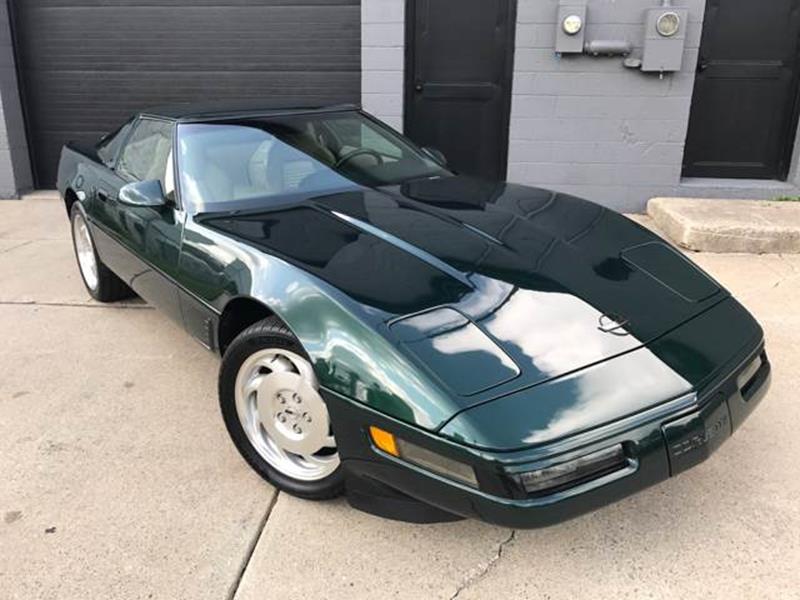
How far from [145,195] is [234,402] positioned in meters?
1.11

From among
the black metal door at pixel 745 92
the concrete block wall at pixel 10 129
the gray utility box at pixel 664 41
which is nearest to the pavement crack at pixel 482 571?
the gray utility box at pixel 664 41

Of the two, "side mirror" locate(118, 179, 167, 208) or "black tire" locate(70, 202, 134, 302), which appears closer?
"side mirror" locate(118, 179, 167, 208)

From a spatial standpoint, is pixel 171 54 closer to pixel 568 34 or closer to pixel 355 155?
pixel 568 34

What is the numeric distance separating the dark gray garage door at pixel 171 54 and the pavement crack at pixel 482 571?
18.4 ft

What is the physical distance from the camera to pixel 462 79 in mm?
6586

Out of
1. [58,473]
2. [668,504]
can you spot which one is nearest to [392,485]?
[668,504]

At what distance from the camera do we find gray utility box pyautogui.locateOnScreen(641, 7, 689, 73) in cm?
593

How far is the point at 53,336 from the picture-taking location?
12.8 feet

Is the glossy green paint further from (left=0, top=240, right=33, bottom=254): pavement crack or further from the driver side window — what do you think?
(left=0, top=240, right=33, bottom=254): pavement crack

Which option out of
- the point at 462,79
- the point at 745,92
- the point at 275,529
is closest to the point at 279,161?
the point at 275,529

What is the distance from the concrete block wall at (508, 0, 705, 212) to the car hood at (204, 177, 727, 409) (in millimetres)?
3555

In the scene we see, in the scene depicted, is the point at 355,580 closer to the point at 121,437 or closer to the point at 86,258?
the point at 121,437

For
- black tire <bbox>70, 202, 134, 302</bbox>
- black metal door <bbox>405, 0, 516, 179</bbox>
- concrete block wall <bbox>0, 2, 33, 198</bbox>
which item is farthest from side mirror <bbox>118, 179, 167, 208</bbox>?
concrete block wall <bbox>0, 2, 33, 198</bbox>

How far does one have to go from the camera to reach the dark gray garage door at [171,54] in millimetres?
6793
